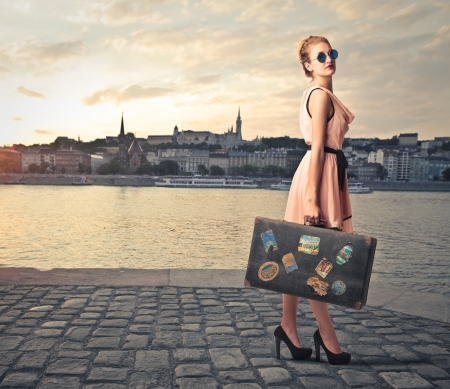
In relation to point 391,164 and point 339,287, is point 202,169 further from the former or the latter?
point 339,287

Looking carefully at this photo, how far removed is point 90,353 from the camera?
2607 mm

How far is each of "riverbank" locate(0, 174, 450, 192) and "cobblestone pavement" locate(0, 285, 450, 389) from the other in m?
72.2

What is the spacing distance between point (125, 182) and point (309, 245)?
77305 mm

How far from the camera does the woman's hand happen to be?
2.37 meters

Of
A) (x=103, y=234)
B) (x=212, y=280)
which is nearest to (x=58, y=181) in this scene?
(x=103, y=234)

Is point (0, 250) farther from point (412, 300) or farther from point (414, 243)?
point (414, 243)

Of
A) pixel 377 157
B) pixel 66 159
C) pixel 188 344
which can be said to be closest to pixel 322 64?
pixel 188 344

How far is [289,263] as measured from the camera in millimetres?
2312

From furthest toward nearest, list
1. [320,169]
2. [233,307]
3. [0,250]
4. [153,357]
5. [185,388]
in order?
1. [0,250]
2. [233,307]
3. [153,357]
4. [320,169]
5. [185,388]

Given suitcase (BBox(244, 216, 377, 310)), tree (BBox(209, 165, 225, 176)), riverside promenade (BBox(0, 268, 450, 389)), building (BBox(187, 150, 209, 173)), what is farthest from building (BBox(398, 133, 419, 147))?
suitcase (BBox(244, 216, 377, 310))

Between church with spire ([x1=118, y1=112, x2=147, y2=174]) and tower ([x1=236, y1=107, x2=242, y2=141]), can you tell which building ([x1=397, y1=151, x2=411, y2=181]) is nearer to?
tower ([x1=236, y1=107, x2=242, y2=141])

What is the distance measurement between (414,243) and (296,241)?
12756mm

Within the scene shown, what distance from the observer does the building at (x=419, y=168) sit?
108 m

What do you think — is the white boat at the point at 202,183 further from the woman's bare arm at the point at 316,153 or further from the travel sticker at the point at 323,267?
the travel sticker at the point at 323,267
